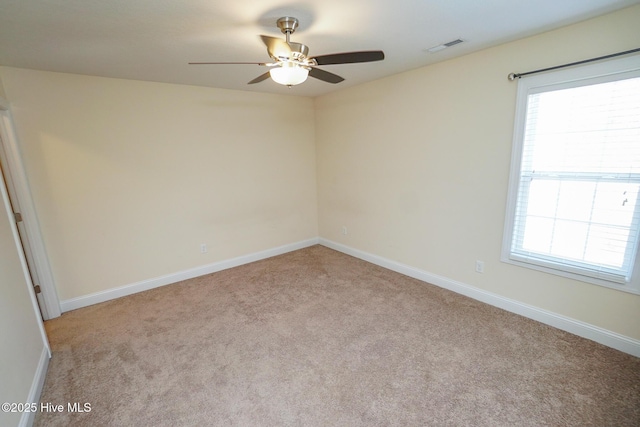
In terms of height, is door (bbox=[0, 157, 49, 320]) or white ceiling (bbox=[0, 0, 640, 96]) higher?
white ceiling (bbox=[0, 0, 640, 96])

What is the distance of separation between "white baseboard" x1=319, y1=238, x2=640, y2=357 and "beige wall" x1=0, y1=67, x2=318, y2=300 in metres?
2.11

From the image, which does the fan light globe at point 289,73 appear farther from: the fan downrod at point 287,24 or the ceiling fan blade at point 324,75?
the fan downrod at point 287,24

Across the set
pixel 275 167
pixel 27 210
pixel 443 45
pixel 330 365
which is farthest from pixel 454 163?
→ pixel 27 210

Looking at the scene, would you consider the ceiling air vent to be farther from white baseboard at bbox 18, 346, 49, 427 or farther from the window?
white baseboard at bbox 18, 346, 49, 427

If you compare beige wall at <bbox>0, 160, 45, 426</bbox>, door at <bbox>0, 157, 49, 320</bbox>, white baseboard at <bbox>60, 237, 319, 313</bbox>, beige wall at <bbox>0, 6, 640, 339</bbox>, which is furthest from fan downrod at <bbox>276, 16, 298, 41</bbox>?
white baseboard at <bbox>60, 237, 319, 313</bbox>

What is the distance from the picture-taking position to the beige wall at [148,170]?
110 inches

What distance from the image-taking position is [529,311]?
2582 millimetres

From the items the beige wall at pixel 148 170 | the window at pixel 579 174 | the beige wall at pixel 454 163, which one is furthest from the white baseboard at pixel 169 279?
the window at pixel 579 174

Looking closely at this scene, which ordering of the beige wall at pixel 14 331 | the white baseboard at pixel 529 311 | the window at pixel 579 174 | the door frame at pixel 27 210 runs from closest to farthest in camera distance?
the beige wall at pixel 14 331
the window at pixel 579 174
the white baseboard at pixel 529 311
the door frame at pixel 27 210

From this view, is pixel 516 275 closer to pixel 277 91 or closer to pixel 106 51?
pixel 277 91

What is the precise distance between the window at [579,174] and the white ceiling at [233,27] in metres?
0.49

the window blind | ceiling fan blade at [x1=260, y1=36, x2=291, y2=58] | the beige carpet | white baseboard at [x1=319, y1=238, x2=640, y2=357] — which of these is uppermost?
ceiling fan blade at [x1=260, y1=36, x2=291, y2=58]

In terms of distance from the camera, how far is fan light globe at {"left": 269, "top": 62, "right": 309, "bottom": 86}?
1803 millimetres

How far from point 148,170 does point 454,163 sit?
349 cm
